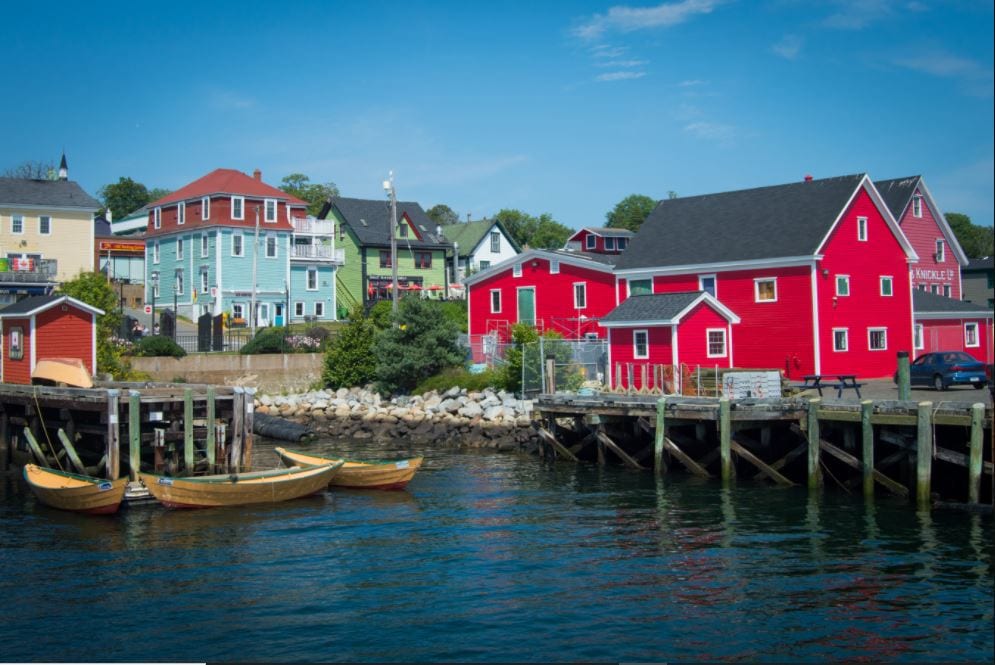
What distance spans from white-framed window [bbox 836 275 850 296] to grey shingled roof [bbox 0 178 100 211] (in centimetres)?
4568

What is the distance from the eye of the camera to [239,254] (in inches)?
2596

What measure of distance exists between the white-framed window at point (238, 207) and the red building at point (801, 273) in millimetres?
31479

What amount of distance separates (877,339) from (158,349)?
33703 millimetres

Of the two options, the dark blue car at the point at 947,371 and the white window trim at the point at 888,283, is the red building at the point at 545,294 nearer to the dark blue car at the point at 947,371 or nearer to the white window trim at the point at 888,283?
the white window trim at the point at 888,283

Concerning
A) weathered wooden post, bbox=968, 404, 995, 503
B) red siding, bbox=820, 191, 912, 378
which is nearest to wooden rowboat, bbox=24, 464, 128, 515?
weathered wooden post, bbox=968, 404, 995, 503

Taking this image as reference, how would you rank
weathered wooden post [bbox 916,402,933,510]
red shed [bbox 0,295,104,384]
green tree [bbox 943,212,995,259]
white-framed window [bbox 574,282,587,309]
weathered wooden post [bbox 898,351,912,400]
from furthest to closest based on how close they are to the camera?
green tree [bbox 943,212,995,259]
white-framed window [bbox 574,282,587,309]
red shed [bbox 0,295,104,384]
weathered wooden post [bbox 898,351,912,400]
weathered wooden post [bbox 916,402,933,510]

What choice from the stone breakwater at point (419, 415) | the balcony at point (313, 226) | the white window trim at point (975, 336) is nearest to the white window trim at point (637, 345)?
the stone breakwater at point (419, 415)

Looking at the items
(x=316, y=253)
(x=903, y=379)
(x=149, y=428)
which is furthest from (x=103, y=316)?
(x=903, y=379)

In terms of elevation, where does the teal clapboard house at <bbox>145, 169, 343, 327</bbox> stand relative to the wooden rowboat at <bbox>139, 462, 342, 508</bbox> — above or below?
above

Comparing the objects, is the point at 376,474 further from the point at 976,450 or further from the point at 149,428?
the point at 976,450

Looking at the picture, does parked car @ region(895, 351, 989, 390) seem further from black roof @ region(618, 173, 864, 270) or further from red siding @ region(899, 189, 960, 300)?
red siding @ region(899, 189, 960, 300)

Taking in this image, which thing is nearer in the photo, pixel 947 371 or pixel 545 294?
pixel 947 371

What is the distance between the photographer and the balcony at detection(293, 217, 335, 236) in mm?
70062

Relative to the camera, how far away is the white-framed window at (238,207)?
216 feet
